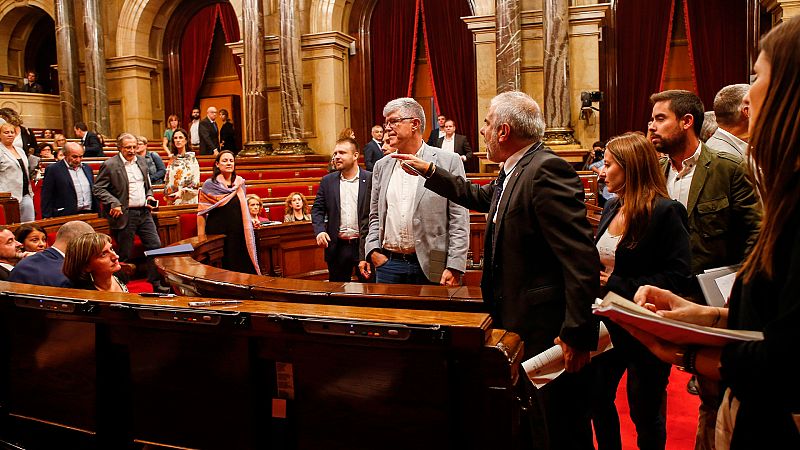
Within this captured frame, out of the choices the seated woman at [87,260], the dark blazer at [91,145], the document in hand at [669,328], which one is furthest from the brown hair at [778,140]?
the dark blazer at [91,145]

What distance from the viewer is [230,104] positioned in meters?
14.7

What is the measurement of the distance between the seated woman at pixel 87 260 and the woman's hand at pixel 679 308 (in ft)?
7.67

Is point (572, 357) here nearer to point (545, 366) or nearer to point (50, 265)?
point (545, 366)

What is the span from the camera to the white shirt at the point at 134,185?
6.26m

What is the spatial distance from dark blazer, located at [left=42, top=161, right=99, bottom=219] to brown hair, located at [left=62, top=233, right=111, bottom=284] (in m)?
3.77

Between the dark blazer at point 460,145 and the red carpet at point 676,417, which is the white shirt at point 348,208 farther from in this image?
the dark blazer at point 460,145

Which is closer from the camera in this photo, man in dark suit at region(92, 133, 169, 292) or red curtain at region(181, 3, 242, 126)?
man in dark suit at region(92, 133, 169, 292)

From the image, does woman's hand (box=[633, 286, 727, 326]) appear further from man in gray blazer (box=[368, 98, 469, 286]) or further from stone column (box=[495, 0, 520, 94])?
stone column (box=[495, 0, 520, 94])

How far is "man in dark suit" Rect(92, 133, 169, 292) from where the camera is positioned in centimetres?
604

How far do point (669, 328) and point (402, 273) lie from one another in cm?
209

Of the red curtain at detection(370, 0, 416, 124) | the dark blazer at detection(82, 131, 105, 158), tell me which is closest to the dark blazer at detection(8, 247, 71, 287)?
the dark blazer at detection(82, 131, 105, 158)

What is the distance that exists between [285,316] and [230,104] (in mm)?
13528

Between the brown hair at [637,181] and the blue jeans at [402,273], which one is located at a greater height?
the brown hair at [637,181]

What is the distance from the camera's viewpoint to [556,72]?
9766mm
